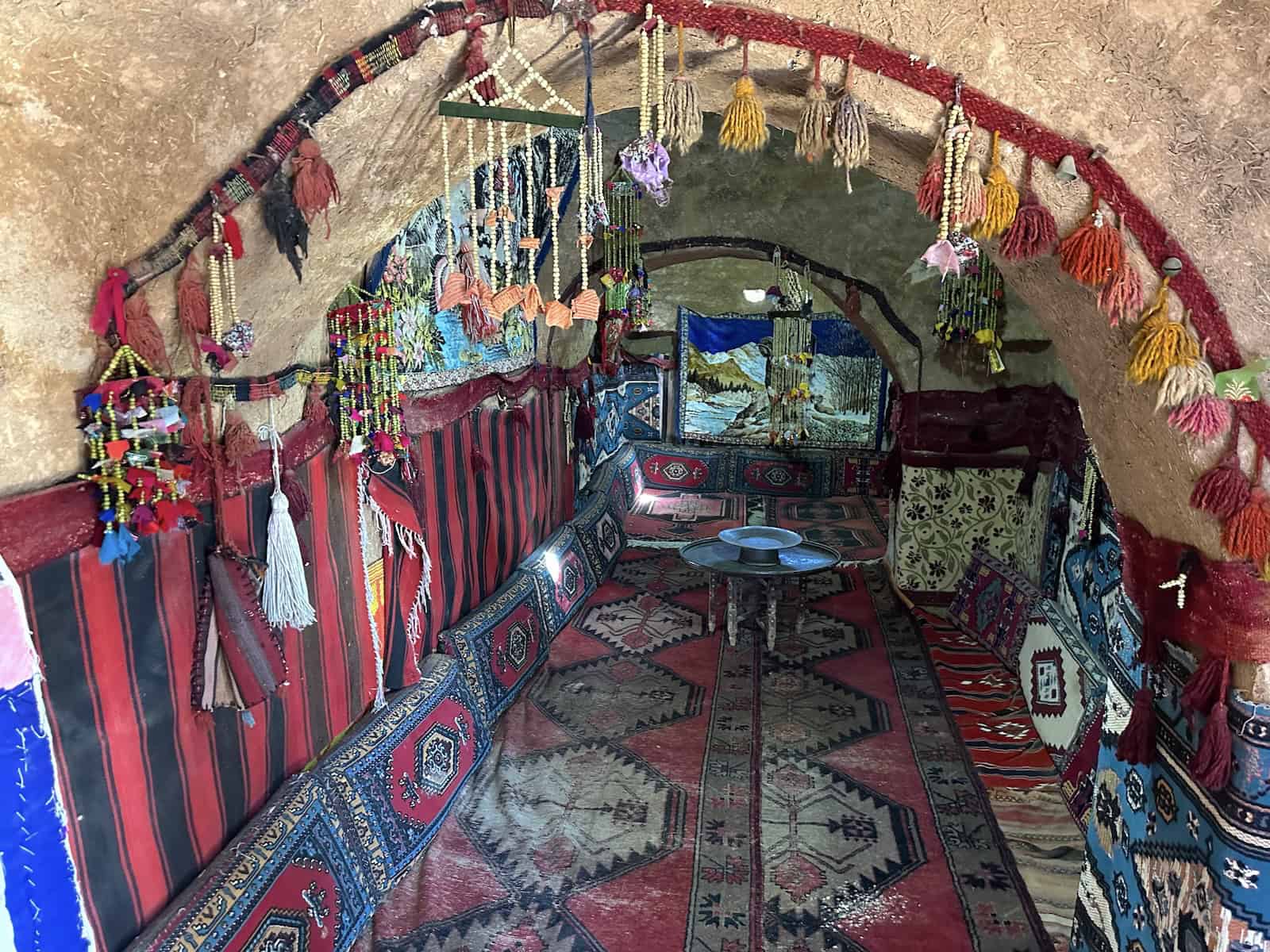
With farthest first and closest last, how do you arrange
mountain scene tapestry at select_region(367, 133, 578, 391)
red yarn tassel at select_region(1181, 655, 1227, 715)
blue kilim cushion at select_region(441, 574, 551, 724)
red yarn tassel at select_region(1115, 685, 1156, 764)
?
1. blue kilim cushion at select_region(441, 574, 551, 724)
2. mountain scene tapestry at select_region(367, 133, 578, 391)
3. red yarn tassel at select_region(1115, 685, 1156, 764)
4. red yarn tassel at select_region(1181, 655, 1227, 715)

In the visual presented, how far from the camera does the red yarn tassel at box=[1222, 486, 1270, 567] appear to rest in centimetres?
134

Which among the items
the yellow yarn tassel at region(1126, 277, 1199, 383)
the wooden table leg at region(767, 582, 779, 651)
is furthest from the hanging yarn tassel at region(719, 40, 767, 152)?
the wooden table leg at region(767, 582, 779, 651)

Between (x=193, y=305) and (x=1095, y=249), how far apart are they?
5.17ft

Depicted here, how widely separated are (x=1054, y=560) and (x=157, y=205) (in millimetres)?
4207

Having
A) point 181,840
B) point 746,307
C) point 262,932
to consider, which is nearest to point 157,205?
point 181,840

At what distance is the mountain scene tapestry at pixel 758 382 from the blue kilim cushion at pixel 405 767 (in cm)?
545

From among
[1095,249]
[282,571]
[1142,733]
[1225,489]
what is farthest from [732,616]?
[1095,249]

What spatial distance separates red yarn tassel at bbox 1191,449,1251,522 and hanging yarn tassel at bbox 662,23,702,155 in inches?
39.7

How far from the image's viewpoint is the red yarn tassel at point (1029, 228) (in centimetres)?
137

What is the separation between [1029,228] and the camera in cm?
138

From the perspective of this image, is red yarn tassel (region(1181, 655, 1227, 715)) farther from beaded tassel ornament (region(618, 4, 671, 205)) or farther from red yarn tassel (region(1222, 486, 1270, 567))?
beaded tassel ornament (region(618, 4, 671, 205))

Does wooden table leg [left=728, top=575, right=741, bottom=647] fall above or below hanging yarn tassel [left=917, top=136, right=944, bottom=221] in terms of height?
below

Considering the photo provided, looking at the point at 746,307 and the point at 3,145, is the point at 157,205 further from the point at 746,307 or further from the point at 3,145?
the point at 746,307

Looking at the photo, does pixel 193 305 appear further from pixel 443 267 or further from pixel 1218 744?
pixel 1218 744
